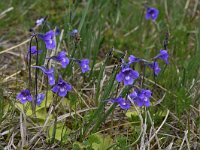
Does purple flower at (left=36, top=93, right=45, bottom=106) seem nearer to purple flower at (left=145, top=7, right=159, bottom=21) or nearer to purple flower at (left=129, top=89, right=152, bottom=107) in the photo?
purple flower at (left=129, top=89, right=152, bottom=107)

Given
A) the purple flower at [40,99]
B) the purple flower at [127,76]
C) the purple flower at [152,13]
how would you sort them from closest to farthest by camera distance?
the purple flower at [127,76] → the purple flower at [40,99] → the purple flower at [152,13]

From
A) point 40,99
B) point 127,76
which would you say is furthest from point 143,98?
point 40,99

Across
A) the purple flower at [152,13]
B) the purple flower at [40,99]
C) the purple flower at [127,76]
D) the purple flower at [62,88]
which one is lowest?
the purple flower at [40,99]

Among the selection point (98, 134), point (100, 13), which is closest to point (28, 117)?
point (98, 134)

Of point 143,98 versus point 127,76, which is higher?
point 127,76

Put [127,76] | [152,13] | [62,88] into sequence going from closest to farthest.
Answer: [127,76], [62,88], [152,13]

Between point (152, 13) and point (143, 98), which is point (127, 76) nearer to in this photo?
point (143, 98)

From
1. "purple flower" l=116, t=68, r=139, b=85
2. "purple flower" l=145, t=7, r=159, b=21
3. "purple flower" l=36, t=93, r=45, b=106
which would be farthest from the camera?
"purple flower" l=145, t=7, r=159, b=21

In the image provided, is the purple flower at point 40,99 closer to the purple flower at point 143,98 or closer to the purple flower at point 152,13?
the purple flower at point 143,98

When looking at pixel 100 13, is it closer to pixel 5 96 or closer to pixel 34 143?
pixel 5 96

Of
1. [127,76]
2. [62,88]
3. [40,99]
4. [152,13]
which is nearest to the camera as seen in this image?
[127,76]

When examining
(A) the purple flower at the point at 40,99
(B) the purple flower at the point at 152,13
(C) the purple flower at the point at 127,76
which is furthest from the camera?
(B) the purple flower at the point at 152,13

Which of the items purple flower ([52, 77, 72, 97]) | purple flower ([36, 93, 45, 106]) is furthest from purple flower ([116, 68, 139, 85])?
purple flower ([36, 93, 45, 106])

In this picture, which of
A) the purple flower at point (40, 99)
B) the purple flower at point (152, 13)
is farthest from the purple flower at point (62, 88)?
the purple flower at point (152, 13)
